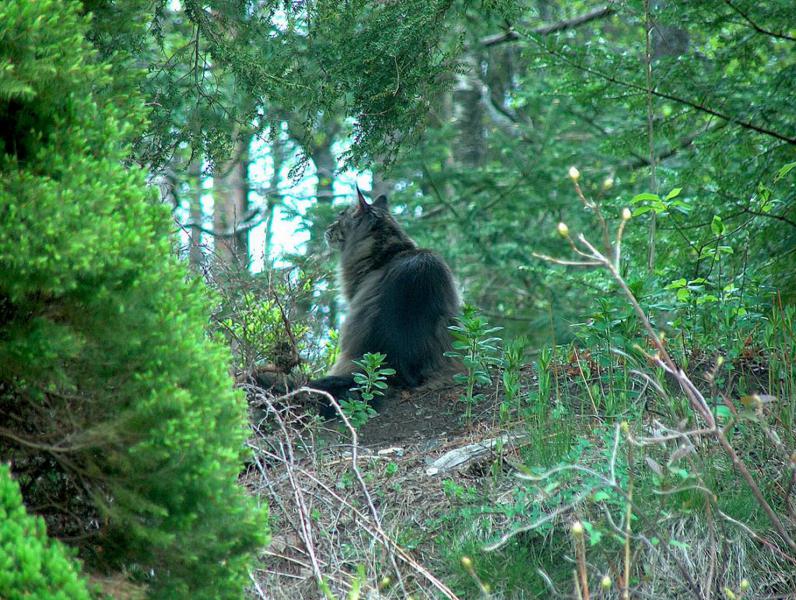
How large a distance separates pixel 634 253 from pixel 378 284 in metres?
2.01

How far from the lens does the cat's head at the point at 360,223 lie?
23.7ft

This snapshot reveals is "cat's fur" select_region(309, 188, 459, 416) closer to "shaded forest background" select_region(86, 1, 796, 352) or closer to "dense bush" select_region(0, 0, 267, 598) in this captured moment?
"shaded forest background" select_region(86, 1, 796, 352)

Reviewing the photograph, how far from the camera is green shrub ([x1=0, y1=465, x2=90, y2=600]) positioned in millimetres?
2180

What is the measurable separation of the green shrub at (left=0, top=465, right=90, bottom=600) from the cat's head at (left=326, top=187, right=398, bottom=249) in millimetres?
5036

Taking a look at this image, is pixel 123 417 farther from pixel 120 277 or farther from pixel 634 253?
pixel 634 253

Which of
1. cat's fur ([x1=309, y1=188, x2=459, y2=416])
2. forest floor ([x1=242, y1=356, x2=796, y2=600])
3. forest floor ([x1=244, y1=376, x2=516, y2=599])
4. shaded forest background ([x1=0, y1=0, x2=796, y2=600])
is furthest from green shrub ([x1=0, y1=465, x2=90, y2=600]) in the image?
cat's fur ([x1=309, y1=188, x2=459, y2=416])

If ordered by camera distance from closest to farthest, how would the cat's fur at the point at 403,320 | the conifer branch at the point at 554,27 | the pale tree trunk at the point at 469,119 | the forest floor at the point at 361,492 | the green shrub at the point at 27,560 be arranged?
the green shrub at the point at 27,560 < the forest floor at the point at 361,492 < the cat's fur at the point at 403,320 < the conifer branch at the point at 554,27 < the pale tree trunk at the point at 469,119

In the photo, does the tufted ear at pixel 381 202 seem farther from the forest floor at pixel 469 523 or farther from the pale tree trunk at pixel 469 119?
the pale tree trunk at pixel 469 119

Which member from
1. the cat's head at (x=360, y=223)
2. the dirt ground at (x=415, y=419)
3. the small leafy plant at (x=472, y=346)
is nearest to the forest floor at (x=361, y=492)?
the dirt ground at (x=415, y=419)

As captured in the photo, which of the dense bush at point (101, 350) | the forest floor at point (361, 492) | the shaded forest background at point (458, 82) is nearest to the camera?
the dense bush at point (101, 350)

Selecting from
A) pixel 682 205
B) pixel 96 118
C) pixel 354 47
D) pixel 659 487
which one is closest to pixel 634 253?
pixel 682 205

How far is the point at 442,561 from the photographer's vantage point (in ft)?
12.7

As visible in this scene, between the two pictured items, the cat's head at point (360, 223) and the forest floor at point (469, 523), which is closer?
the forest floor at point (469, 523)

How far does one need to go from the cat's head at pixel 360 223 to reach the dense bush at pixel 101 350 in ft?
14.8
